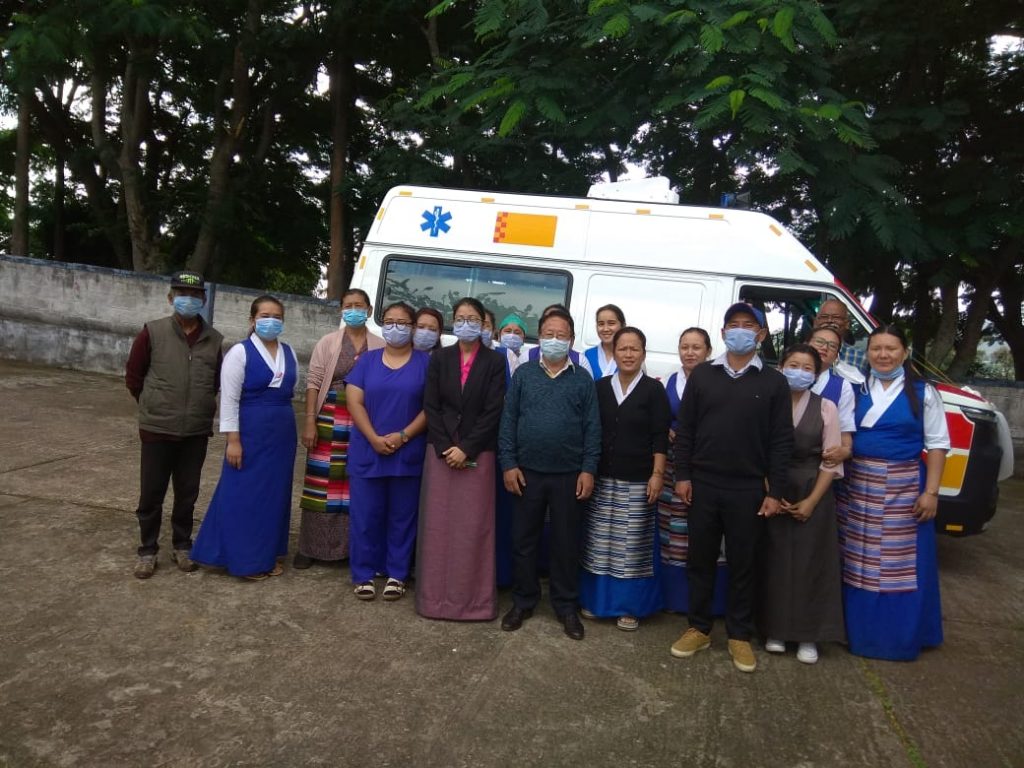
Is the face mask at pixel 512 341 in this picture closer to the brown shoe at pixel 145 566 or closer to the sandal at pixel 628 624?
the sandal at pixel 628 624

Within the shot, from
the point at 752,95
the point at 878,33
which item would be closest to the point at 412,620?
the point at 752,95

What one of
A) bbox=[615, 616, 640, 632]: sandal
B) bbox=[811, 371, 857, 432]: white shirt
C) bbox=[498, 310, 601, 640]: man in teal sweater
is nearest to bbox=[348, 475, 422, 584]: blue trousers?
bbox=[498, 310, 601, 640]: man in teal sweater

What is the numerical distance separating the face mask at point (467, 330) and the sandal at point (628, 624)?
163 cm

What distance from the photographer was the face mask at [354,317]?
4.48m

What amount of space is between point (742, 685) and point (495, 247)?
11.4 feet

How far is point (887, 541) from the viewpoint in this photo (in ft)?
11.8

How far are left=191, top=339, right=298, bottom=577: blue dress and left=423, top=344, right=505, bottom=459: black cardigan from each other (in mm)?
890

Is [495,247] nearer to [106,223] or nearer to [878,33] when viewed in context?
[878,33]

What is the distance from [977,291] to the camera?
33.6ft

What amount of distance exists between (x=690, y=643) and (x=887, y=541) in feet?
3.50

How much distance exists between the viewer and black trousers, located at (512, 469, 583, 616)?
3707 mm

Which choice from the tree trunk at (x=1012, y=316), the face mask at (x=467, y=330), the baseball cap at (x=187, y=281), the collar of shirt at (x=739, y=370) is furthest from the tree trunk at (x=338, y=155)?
the tree trunk at (x=1012, y=316)

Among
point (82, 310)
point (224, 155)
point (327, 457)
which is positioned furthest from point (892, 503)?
point (224, 155)

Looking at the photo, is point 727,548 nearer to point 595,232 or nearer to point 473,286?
point 595,232
